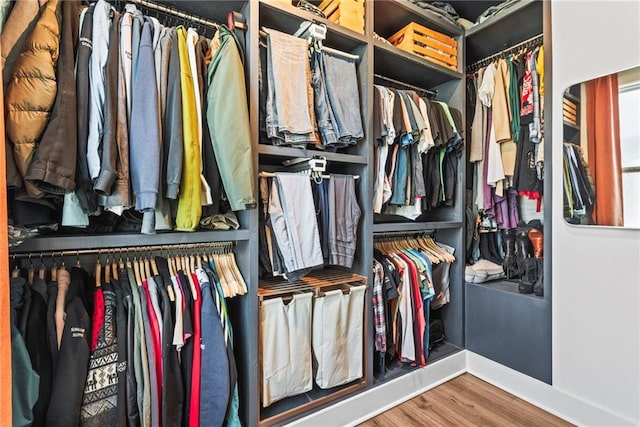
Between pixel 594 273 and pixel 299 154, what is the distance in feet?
5.50

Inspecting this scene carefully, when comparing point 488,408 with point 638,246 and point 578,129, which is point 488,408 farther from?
point 578,129

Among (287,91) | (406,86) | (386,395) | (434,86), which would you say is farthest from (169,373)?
(434,86)

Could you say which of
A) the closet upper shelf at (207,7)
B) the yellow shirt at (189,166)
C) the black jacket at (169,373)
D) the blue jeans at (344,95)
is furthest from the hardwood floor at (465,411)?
the closet upper shelf at (207,7)

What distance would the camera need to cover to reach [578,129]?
1.62m

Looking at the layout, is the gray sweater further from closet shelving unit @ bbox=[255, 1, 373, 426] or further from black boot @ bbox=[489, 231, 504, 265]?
black boot @ bbox=[489, 231, 504, 265]

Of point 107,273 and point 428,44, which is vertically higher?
point 428,44

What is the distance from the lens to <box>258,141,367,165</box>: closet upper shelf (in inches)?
57.2

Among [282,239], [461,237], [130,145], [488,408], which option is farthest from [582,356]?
[130,145]

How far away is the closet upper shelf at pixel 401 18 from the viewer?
6.17 ft

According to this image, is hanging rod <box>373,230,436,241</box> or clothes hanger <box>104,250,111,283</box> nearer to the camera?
clothes hanger <box>104,250,111,283</box>

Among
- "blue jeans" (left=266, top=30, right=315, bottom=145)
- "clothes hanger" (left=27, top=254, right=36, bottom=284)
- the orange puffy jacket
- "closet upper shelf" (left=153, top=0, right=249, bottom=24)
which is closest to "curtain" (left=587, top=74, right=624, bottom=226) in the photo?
"blue jeans" (left=266, top=30, right=315, bottom=145)

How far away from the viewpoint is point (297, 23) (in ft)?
5.25

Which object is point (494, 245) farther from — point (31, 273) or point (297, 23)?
point (31, 273)

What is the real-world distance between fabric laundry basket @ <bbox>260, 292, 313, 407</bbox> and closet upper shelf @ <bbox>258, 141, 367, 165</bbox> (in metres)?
0.72
